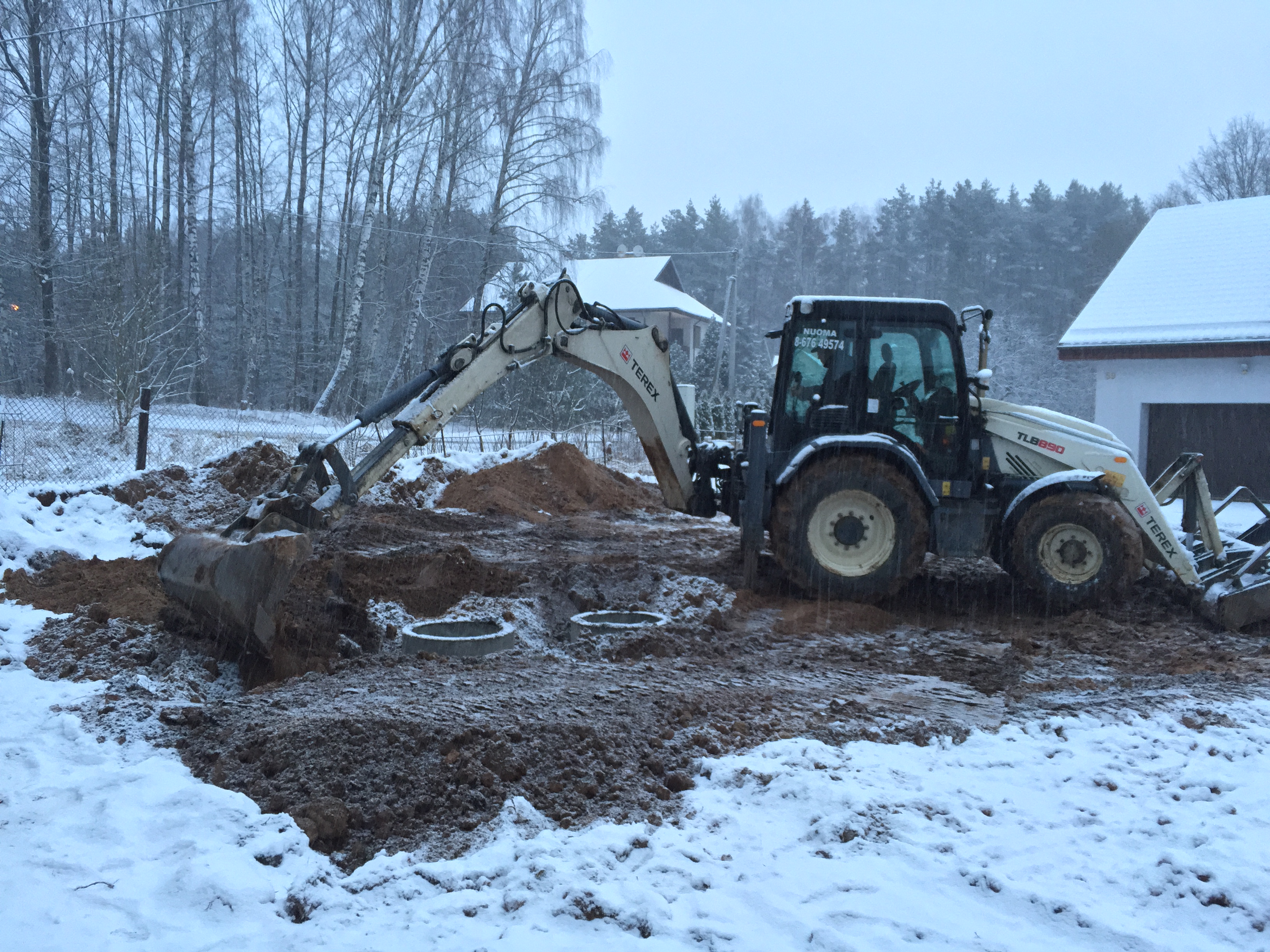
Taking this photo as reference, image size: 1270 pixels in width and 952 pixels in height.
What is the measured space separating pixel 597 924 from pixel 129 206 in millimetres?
29419

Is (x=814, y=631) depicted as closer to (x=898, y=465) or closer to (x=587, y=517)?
(x=898, y=465)

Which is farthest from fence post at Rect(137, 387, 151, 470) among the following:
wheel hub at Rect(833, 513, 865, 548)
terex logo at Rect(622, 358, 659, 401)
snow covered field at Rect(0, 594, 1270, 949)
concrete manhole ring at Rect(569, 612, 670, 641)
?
wheel hub at Rect(833, 513, 865, 548)

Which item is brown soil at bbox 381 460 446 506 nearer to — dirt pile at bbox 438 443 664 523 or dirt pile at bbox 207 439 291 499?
dirt pile at bbox 438 443 664 523

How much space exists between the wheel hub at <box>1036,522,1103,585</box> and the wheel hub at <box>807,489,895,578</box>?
1149 millimetres

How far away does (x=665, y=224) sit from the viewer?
58250 mm

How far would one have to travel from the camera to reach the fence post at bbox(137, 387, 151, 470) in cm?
1117

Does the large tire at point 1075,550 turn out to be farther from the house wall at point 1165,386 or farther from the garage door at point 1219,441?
the garage door at point 1219,441

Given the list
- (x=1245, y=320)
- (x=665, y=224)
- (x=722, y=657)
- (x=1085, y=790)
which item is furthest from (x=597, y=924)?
(x=665, y=224)

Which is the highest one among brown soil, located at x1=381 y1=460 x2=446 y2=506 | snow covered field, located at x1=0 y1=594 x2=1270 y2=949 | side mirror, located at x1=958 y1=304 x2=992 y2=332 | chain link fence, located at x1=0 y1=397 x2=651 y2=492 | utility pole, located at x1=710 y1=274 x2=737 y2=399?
utility pole, located at x1=710 y1=274 x2=737 y2=399

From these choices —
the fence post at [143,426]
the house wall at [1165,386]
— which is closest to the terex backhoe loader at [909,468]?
the fence post at [143,426]

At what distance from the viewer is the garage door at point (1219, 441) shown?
51.6 ft

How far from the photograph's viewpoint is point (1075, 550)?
6.95 meters

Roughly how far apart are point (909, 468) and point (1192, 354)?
475 inches

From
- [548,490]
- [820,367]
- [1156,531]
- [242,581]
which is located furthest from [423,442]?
[548,490]
